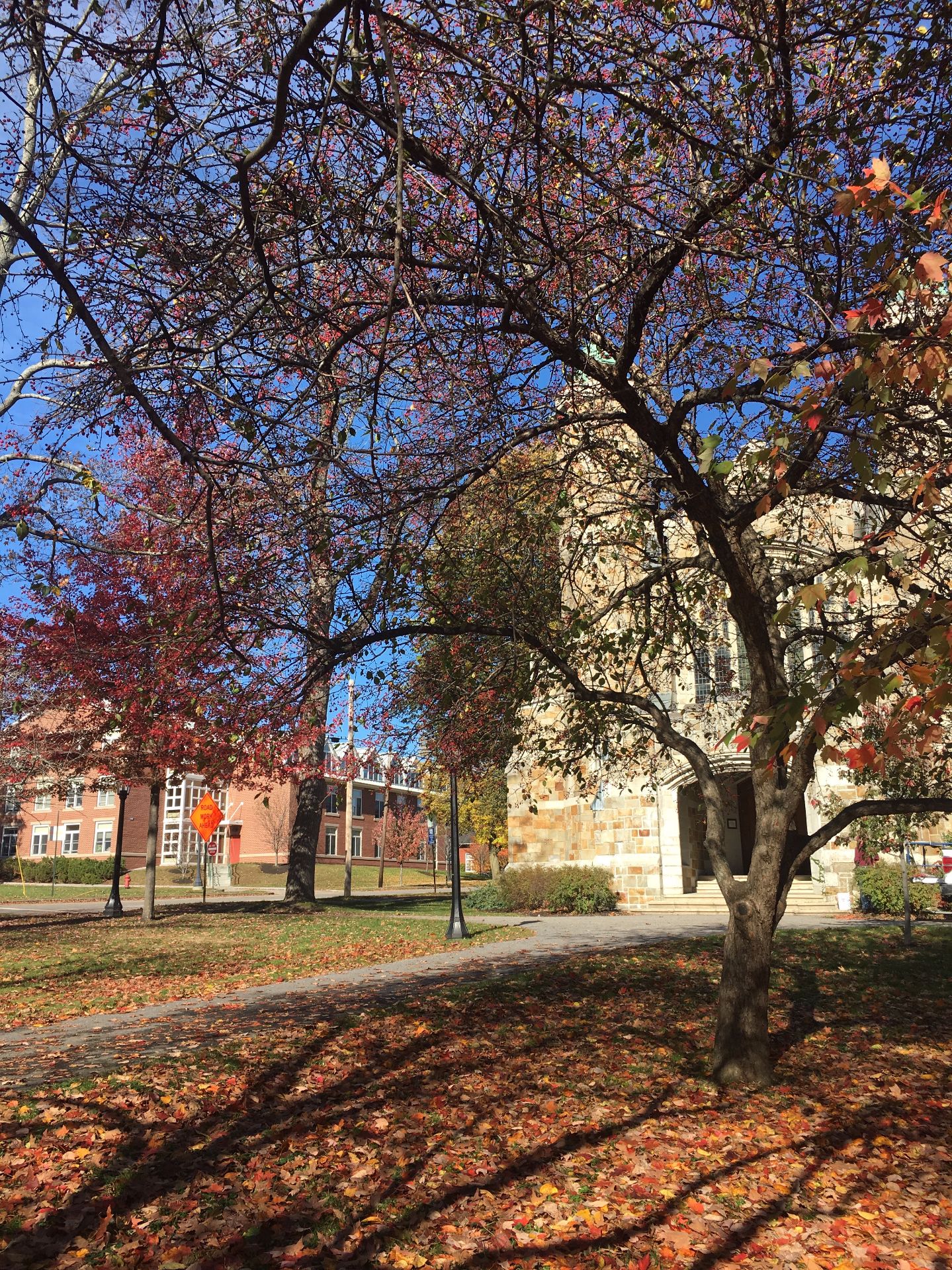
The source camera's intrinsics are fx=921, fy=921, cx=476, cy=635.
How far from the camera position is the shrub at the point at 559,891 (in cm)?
2127

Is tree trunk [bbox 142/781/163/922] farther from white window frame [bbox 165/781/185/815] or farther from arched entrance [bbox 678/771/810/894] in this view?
white window frame [bbox 165/781/185/815]

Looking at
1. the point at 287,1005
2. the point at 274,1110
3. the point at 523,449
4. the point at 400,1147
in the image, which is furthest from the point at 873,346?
the point at 287,1005

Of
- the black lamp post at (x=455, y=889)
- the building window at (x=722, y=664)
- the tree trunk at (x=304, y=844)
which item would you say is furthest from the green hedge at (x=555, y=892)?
the black lamp post at (x=455, y=889)

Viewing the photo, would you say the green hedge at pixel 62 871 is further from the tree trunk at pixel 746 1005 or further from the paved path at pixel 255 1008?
the tree trunk at pixel 746 1005

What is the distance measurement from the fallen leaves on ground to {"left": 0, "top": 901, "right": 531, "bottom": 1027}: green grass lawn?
3.14 meters

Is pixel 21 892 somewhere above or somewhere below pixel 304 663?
below

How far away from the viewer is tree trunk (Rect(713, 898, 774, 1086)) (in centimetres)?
667

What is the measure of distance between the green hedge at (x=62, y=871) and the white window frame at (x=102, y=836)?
5.39 m

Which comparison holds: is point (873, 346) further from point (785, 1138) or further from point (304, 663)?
point (304, 663)

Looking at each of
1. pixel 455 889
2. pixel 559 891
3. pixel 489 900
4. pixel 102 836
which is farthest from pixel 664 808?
pixel 102 836

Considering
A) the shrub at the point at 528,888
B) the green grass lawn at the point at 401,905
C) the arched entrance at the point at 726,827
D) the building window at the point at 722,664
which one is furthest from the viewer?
the green grass lawn at the point at 401,905

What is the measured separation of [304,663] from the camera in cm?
789

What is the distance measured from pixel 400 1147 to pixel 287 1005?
4.10 meters

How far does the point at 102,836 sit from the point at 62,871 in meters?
7.08
